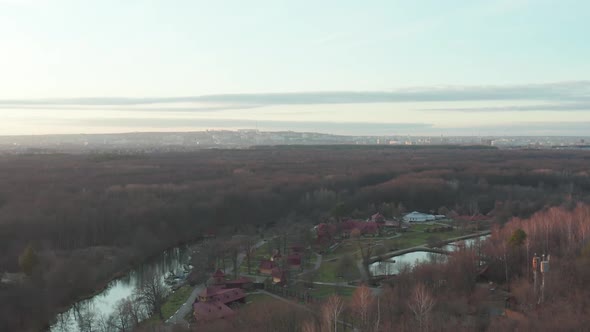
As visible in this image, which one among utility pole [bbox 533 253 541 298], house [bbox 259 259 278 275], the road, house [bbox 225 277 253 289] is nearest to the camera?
utility pole [bbox 533 253 541 298]

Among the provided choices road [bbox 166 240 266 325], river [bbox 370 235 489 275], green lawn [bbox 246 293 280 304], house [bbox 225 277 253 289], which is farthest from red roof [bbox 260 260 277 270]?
river [bbox 370 235 489 275]

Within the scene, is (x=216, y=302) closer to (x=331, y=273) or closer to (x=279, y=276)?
(x=279, y=276)

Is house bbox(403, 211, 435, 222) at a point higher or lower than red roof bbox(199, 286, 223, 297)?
lower

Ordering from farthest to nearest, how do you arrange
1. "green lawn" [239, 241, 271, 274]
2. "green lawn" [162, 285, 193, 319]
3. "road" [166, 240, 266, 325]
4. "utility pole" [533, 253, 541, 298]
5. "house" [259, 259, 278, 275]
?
"green lawn" [239, 241, 271, 274] → "house" [259, 259, 278, 275] → "green lawn" [162, 285, 193, 319] → "road" [166, 240, 266, 325] → "utility pole" [533, 253, 541, 298]

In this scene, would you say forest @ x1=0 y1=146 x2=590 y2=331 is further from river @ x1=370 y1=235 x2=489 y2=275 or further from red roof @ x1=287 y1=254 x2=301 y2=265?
red roof @ x1=287 y1=254 x2=301 y2=265

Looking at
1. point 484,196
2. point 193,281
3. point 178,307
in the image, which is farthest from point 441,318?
point 484,196

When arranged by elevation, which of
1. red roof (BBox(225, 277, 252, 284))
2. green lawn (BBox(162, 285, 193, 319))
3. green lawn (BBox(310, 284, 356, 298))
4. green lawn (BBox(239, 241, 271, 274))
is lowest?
green lawn (BBox(239, 241, 271, 274))
